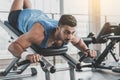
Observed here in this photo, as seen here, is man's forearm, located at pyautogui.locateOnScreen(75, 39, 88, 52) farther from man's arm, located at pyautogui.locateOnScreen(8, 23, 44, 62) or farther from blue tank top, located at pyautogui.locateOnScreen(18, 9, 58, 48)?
man's arm, located at pyautogui.locateOnScreen(8, 23, 44, 62)

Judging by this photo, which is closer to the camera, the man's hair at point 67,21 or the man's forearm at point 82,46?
the man's hair at point 67,21

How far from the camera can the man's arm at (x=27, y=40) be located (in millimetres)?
2164

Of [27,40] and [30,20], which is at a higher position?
[30,20]

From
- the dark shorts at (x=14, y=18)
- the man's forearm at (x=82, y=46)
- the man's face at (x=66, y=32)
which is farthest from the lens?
the dark shorts at (x=14, y=18)

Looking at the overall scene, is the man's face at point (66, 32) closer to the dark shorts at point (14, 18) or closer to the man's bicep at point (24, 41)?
the man's bicep at point (24, 41)

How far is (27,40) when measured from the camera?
219 centimetres

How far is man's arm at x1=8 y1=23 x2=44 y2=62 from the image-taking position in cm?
216

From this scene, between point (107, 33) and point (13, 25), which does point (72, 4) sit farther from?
point (13, 25)

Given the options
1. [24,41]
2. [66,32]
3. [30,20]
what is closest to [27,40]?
[24,41]

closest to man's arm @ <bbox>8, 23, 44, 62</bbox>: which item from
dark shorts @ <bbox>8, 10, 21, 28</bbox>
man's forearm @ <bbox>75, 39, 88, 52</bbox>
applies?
man's forearm @ <bbox>75, 39, 88, 52</bbox>

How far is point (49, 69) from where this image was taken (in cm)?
207

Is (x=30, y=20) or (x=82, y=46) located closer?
(x=82, y=46)

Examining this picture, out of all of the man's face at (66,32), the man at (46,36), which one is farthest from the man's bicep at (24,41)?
the man's face at (66,32)

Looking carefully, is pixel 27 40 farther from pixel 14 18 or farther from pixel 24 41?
pixel 14 18
